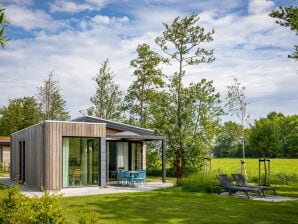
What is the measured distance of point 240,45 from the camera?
18188mm

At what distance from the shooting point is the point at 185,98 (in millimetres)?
25031

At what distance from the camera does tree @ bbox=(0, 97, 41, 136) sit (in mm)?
44594

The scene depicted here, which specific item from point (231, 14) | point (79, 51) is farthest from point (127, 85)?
point (231, 14)

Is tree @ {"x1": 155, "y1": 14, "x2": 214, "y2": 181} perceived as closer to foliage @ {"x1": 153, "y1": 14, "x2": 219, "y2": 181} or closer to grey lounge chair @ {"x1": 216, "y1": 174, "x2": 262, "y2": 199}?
foliage @ {"x1": 153, "y1": 14, "x2": 219, "y2": 181}

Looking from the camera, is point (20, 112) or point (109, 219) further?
point (20, 112)

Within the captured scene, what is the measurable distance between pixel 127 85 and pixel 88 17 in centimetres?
1702

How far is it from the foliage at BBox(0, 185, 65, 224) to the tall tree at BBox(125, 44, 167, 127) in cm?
2268

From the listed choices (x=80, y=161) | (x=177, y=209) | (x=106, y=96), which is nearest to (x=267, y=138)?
(x=177, y=209)

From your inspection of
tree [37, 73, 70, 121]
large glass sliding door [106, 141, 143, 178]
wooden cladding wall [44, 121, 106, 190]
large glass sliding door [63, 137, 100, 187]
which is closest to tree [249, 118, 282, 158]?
large glass sliding door [106, 141, 143, 178]

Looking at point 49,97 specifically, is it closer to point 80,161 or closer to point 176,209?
point 80,161

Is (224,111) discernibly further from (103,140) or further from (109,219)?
(109,219)

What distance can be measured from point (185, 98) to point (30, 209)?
19705mm

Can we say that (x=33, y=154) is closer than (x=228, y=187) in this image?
No

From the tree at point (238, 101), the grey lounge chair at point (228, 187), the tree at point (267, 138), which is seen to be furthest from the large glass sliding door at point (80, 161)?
the tree at point (238, 101)
